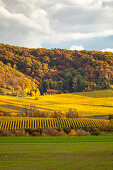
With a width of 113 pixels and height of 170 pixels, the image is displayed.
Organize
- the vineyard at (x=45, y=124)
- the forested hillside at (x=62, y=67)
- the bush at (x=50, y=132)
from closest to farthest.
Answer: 1. the bush at (x=50, y=132)
2. the vineyard at (x=45, y=124)
3. the forested hillside at (x=62, y=67)

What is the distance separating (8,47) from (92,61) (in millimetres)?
42997

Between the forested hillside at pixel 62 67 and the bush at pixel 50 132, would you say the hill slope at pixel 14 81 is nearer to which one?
the forested hillside at pixel 62 67

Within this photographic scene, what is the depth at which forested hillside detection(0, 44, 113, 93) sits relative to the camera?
10674 centimetres

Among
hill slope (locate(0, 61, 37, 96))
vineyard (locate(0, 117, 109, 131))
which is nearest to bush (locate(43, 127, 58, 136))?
vineyard (locate(0, 117, 109, 131))

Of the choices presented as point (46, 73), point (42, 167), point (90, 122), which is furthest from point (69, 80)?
point (42, 167)

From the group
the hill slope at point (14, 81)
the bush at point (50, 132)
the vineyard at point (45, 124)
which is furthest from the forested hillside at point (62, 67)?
the bush at point (50, 132)

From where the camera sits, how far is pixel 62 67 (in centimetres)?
12456

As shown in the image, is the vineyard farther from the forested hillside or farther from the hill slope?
the forested hillside

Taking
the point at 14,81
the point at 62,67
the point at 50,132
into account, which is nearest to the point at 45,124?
the point at 50,132

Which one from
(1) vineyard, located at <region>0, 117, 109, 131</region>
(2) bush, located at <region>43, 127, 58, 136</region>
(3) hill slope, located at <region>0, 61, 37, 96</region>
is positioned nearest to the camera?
(2) bush, located at <region>43, 127, 58, 136</region>

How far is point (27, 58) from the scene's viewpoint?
115438mm

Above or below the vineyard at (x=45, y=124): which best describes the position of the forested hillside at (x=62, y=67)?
above

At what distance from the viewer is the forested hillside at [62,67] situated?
350ft

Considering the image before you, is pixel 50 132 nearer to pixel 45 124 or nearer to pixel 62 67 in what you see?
pixel 45 124
